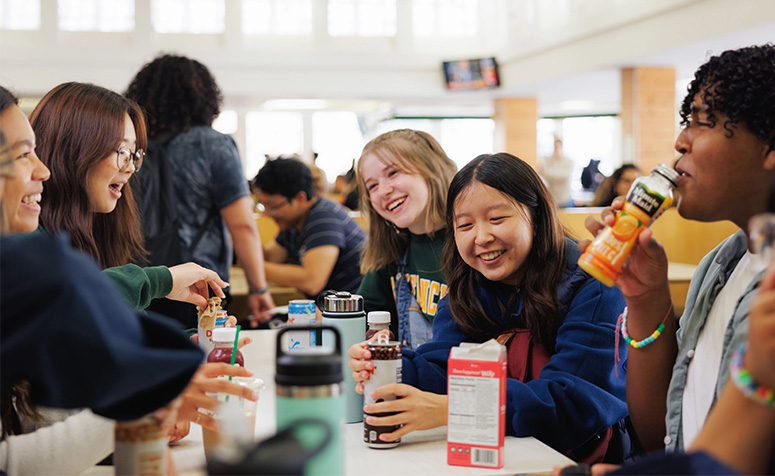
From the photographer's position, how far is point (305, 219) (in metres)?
4.01

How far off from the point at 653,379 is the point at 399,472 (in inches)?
22.3

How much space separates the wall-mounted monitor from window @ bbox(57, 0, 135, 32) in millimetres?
4808

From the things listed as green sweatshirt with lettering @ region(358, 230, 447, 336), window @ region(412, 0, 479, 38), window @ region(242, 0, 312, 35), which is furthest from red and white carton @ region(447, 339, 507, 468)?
window @ region(412, 0, 479, 38)

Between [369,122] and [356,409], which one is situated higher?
[369,122]

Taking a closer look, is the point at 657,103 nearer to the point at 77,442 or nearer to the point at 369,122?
the point at 369,122

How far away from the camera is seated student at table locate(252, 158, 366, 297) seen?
3680 mm

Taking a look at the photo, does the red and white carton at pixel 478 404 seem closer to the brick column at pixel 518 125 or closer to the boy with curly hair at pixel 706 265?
the boy with curly hair at pixel 706 265

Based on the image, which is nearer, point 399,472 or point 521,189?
point 399,472

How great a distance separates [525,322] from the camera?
1725 mm

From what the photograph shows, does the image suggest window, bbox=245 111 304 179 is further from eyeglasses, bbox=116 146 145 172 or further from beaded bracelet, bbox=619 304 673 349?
beaded bracelet, bbox=619 304 673 349

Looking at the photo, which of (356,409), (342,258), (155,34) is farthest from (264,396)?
(155,34)

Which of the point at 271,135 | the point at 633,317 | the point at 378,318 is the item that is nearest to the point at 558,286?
the point at 633,317

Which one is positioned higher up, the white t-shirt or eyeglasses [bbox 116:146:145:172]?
eyeglasses [bbox 116:146:145:172]

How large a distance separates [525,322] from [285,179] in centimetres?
250
